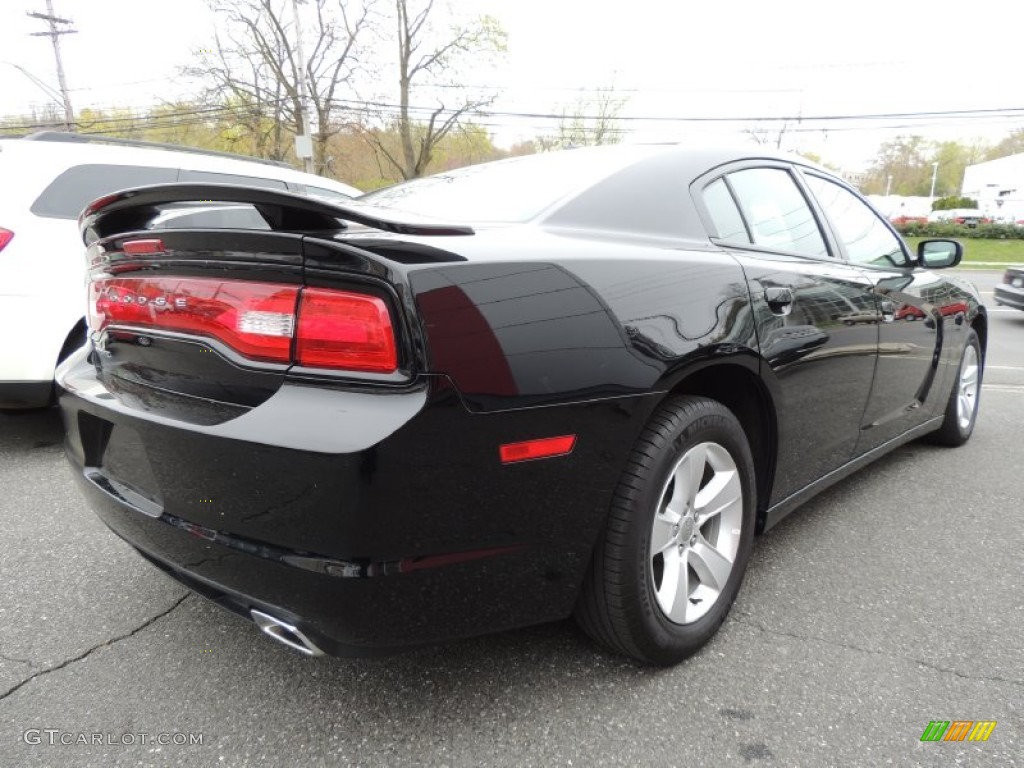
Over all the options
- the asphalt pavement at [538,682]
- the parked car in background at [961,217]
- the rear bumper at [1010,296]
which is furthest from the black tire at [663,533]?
the parked car in background at [961,217]

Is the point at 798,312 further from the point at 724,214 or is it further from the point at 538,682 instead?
the point at 538,682

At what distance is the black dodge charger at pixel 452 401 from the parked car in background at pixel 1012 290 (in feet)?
36.1

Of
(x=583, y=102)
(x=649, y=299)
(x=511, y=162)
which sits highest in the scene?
(x=583, y=102)

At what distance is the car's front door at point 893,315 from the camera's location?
9.36 feet

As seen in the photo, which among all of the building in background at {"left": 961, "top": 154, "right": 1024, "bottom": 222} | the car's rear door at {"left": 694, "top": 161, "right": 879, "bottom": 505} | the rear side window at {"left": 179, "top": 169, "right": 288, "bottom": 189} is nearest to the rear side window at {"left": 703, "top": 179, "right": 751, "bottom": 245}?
the car's rear door at {"left": 694, "top": 161, "right": 879, "bottom": 505}

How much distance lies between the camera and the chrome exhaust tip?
1440mm

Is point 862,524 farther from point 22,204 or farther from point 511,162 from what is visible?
point 22,204

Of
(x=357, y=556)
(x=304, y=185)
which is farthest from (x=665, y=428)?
(x=304, y=185)

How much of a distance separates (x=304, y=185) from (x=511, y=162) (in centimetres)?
332

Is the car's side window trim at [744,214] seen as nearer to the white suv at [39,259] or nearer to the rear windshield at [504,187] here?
the rear windshield at [504,187]

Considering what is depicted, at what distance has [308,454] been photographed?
131cm

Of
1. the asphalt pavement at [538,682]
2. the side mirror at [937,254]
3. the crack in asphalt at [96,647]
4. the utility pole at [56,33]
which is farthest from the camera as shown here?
the utility pole at [56,33]

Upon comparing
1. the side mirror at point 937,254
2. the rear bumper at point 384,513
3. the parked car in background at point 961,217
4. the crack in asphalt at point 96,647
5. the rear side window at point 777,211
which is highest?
the rear side window at point 777,211

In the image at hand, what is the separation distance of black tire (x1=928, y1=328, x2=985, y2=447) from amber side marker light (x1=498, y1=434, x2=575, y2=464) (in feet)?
10.4
